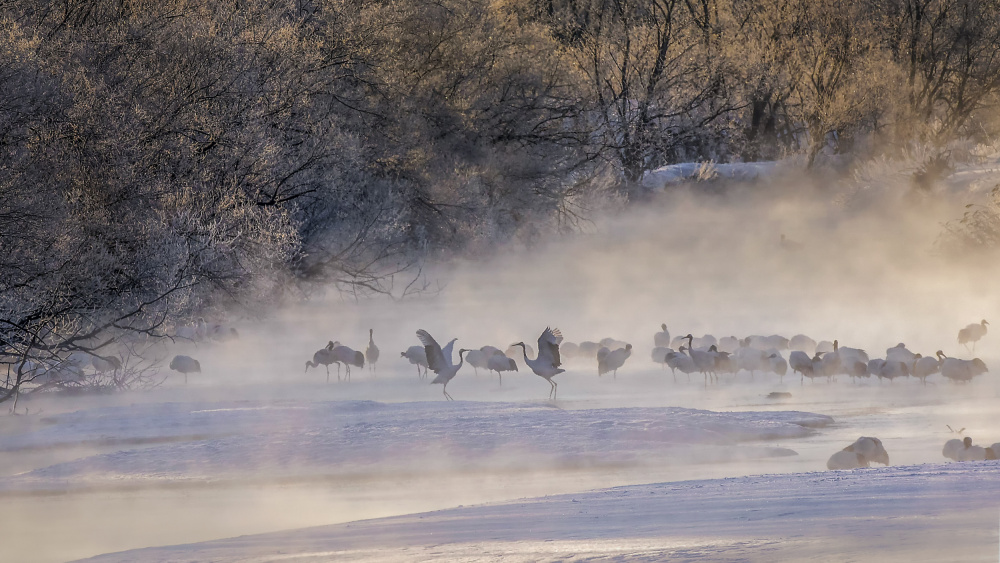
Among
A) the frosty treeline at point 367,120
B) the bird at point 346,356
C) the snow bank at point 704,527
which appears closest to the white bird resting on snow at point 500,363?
the bird at point 346,356

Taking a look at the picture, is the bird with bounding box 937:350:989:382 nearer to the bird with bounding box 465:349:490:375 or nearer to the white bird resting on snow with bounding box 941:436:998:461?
the white bird resting on snow with bounding box 941:436:998:461

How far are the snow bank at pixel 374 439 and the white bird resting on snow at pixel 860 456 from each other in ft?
2.75

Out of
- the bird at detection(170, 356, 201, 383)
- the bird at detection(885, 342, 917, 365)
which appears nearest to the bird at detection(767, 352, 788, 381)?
the bird at detection(885, 342, 917, 365)

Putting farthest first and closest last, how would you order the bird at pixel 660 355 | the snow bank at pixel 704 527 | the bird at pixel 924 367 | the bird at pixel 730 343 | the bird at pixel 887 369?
the bird at pixel 730 343
the bird at pixel 660 355
the bird at pixel 924 367
the bird at pixel 887 369
the snow bank at pixel 704 527

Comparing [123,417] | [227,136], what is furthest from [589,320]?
[123,417]

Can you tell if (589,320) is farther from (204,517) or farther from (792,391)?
(204,517)

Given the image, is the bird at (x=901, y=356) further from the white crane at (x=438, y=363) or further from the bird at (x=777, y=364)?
the white crane at (x=438, y=363)

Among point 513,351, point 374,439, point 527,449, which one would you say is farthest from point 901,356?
point 374,439

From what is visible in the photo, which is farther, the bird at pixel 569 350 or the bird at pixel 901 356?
the bird at pixel 569 350

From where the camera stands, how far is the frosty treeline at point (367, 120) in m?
14.4

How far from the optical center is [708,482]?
25.3ft

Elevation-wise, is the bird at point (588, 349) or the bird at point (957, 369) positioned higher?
the bird at point (588, 349)

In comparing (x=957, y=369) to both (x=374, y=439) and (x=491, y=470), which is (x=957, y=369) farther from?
(x=374, y=439)

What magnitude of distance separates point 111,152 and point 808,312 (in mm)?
12118
